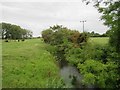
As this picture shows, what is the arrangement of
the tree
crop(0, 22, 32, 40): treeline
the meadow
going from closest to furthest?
the tree, the meadow, crop(0, 22, 32, 40): treeline

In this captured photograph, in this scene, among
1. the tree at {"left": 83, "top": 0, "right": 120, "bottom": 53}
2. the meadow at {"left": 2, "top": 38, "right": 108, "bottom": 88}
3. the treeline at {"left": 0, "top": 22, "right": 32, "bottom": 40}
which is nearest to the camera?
the tree at {"left": 83, "top": 0, "right": 120, "bottom": 53}

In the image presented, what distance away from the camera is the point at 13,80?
72.5 ft

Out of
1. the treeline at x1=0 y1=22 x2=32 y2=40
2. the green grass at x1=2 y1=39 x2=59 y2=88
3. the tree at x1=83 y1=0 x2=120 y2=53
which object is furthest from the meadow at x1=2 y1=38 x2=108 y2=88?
the treeline at x1=0 y1=22 x2=32 y2=40

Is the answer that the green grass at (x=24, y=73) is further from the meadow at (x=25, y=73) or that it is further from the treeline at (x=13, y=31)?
the treeline at (x=13, y=31)

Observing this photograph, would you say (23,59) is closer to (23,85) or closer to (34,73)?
(34,73)

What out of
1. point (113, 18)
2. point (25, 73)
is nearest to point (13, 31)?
point (25, 73)

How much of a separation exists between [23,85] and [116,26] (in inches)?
396

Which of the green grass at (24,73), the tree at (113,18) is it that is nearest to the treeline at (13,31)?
the green grass at (24,73)

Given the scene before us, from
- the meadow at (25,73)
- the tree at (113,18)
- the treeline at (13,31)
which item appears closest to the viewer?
the tree at (113,18)

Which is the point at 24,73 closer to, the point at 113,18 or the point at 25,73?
the point at 25,73

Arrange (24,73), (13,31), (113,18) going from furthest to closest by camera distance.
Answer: (13,31) < (24,73) < (113,18)

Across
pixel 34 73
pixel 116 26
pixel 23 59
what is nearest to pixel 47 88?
pixel 34 73

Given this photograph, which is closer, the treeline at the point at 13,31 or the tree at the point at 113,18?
the tree at the point at 113,18

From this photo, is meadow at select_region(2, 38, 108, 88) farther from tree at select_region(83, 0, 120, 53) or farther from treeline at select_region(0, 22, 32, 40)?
treeline at select_region(0, 22, 32, 40)
